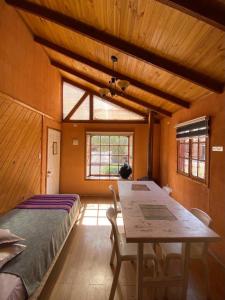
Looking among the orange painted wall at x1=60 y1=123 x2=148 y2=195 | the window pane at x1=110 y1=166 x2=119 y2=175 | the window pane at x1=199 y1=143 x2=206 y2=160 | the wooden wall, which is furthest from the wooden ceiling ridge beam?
the window pane at x1=110 y1=166 x2=119 y2=175

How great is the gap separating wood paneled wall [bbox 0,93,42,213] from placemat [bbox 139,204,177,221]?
2.06 meters

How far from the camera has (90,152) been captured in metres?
6.82

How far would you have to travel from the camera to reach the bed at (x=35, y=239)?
67.1 inches

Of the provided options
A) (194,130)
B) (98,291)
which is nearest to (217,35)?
(194,130)

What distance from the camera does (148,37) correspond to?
2701mm

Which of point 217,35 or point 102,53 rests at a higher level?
point 102,53

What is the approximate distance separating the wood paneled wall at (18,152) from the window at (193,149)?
9.32 ft

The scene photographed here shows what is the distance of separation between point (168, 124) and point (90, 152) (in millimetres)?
2410

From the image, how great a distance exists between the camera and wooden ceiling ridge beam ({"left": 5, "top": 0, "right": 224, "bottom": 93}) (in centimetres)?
296

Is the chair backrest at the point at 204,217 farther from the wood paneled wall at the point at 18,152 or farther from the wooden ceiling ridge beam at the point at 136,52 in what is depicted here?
the wood paneled wall at the point at 18,152

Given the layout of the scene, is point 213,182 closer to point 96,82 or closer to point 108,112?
point 96,82

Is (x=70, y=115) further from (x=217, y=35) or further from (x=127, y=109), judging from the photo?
(x=217, y=35)

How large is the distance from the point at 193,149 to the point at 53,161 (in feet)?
11.3

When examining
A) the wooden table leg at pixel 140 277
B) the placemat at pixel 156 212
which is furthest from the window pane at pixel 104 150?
the wooden table leg at pixel 140 277
